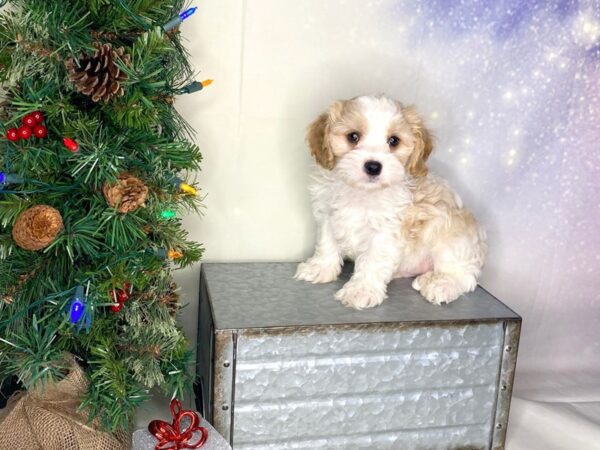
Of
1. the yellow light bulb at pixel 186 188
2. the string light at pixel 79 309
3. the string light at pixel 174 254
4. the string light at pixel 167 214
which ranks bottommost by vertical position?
the string light at pixel 79 309

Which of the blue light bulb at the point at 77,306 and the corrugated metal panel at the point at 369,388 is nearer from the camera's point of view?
the blue light bulb at the point at 77,306

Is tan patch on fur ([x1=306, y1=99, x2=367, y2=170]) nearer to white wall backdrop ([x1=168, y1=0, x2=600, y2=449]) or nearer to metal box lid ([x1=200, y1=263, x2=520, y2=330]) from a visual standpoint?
white wall backdrop ([x1=168, y1=0, x2=600, y2=449])

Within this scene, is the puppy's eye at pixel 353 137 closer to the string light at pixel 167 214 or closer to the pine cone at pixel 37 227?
the string light at pixel 167 214

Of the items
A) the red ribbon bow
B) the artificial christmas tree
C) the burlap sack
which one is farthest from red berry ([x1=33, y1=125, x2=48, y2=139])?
the red ribbon bow

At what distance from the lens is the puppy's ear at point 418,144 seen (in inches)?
79.0

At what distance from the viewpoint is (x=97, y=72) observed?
1.54 m

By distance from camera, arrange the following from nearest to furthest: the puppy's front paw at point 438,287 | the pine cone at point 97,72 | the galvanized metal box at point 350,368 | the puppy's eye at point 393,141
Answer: the pine cone at point 97,72
the galvanized metal box at point 350,368
the puppy's eye at point 393,141
the puppy's front paw at point 438,287

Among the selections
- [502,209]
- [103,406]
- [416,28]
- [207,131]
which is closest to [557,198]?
[502,209]

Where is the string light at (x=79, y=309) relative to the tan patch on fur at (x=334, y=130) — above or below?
below

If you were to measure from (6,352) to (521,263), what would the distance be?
6.45 ft

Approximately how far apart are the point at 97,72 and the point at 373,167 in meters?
0.81

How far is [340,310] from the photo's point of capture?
2000mm

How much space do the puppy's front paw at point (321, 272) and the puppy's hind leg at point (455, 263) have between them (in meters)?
0.27

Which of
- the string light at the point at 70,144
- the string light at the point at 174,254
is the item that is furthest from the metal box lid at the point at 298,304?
the string light at the point at 70,144
